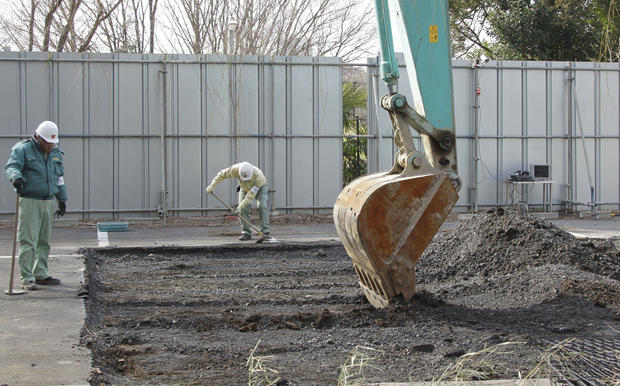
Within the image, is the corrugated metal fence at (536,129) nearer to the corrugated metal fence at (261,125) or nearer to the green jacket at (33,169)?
the corrugated metal fence at (261,125)

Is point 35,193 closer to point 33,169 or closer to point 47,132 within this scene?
point 33,169

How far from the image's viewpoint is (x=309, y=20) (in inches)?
1169

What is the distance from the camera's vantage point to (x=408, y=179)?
605cm

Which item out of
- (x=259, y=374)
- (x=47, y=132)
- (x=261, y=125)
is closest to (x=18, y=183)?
(x=47, y=132)

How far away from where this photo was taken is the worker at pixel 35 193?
7.87 m

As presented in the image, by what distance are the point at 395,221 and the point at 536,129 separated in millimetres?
13221

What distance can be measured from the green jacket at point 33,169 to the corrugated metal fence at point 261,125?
8.20 meters

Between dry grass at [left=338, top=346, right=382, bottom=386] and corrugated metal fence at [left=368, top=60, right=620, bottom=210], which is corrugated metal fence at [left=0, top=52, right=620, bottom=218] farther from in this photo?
dry grass at [left=338, top=346, right=382, bottom=386]

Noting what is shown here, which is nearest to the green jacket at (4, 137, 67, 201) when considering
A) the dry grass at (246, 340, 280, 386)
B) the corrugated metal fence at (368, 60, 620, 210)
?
the dry grass at (246, 340, 280, 386)

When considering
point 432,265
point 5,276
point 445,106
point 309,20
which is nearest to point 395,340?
point 445,106

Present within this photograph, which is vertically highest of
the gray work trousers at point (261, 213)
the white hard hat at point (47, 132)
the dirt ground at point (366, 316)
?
the white hard hat at point (47, 132)

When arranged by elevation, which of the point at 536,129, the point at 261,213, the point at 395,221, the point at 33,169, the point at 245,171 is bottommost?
the point at 261,213

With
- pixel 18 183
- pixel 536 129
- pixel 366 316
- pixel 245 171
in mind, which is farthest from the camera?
pixel 536 129

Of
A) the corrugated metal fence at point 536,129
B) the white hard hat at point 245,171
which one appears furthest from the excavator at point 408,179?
the corrugated metal fence at point 536,129
